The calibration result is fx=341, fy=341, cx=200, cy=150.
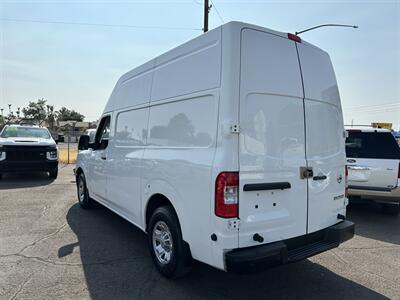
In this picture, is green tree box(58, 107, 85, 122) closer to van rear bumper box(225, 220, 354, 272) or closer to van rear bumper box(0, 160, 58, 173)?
van rear bumper box(0, 160, 58, 173)

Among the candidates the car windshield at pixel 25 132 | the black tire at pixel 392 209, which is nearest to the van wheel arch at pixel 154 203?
the black tire at pixel 392 209

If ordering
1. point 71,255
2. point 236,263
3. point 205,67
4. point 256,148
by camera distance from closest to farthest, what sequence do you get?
point 236,263 < point 256,148 < point 205,67 < point 71,255

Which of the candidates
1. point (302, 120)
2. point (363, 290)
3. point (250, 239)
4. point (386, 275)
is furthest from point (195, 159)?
point (386, 275)

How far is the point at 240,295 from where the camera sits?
3.66m

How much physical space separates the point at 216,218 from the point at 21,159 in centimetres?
1014

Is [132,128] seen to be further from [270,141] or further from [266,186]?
[266,186]

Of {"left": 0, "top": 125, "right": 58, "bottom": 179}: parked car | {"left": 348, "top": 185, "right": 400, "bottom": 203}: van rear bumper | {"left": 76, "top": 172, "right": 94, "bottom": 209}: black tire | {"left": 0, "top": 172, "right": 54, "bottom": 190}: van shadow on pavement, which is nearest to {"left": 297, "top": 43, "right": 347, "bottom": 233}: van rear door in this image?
{"left": 348, "top": 185, "right": 400, "bottom": 203}: van rear bumper

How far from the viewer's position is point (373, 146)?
22.6 ft

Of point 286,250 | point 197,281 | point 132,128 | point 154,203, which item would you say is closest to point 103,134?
point 132,128

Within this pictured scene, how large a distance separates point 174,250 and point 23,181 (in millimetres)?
9360

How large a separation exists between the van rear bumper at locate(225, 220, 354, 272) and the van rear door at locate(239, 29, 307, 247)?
0.09 metres

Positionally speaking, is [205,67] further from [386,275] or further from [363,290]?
[386,275]

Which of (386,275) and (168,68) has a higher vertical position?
(168,68)

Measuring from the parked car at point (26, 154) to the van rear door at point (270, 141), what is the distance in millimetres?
10082
